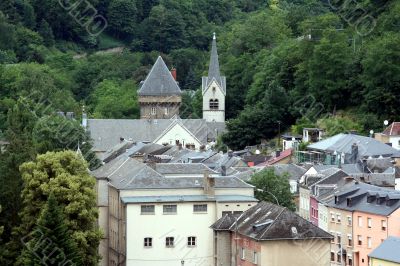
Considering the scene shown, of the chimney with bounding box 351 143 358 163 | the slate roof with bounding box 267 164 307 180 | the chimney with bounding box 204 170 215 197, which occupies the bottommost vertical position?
the chimney with bounding box 204 170 215 197

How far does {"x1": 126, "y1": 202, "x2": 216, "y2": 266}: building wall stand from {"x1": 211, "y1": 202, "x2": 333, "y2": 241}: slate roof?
2.99 meters

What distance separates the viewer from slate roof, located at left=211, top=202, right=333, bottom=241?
69.0 meters

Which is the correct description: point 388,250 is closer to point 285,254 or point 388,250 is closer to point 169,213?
point 285,254

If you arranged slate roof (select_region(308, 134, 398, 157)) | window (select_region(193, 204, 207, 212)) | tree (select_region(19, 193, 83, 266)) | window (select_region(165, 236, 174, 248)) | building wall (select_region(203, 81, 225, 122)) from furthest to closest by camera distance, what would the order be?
building wall (select_region(203, 81, 225, 122)) → slate roof (select_region(308, 134, 398, 157)) → window (select_region(193, 204, 207, 212)) → window (select_region(165, 236, 174, 248)) → tree (select_region(19, 193, 83, 266))

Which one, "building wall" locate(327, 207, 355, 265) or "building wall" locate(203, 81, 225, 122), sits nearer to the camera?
"building wall" locate(327, 207, 355, 265)

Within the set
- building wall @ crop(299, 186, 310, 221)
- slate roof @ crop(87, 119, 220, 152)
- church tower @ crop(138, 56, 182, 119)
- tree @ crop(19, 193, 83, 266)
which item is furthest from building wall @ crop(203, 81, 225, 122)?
tree @ crop(19, 193, 83, 266)

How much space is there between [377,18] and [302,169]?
37.0 m

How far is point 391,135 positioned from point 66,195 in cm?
3590

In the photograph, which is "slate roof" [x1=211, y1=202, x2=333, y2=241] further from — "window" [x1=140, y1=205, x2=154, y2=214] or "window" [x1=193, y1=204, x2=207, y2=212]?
"window" [x1=140, y1=205, x2=154, y2=214]

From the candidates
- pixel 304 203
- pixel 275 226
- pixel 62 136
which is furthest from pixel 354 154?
pixel 275 226

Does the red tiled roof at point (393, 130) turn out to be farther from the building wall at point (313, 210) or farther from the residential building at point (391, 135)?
the building wall at point (313, 210)

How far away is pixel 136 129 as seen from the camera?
5640 inches

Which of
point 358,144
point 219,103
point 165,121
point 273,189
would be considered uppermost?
point 219,103

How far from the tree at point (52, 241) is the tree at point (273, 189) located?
54.2 feet
